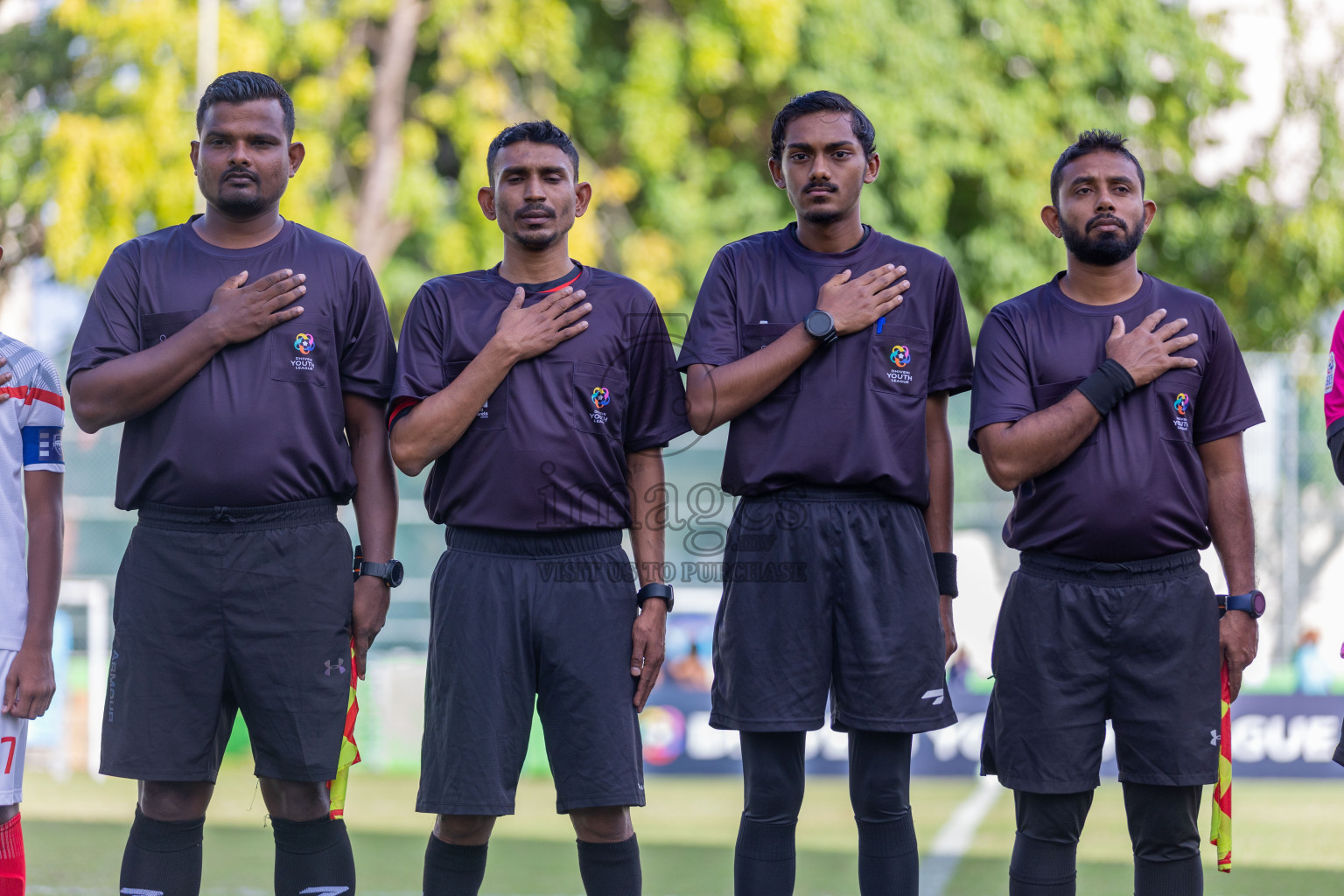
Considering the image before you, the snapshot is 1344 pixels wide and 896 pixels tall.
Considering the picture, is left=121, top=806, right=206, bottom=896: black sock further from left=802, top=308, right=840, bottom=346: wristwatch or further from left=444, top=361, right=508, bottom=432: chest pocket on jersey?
left=802, top=308, right=840, bottom=346: wristwatch

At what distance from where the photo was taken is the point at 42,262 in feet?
49.6

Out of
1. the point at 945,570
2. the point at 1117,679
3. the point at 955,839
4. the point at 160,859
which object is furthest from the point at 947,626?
the point at 955,839

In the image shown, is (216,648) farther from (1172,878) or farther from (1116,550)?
(1172,878)

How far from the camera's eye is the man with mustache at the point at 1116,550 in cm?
377

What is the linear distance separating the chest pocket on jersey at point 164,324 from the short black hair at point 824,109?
1785 millimetres

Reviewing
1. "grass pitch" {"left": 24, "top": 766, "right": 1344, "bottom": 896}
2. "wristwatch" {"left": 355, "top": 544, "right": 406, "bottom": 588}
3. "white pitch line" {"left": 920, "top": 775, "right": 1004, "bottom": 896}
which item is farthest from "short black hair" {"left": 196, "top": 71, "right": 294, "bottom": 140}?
"white pitch line" {"left": 920, "top": 775, "right": 1004, "bottom": 896}

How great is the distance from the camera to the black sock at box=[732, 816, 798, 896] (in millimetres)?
3703

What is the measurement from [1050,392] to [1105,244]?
46 cm

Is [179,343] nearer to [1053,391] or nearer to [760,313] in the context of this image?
[760,313]

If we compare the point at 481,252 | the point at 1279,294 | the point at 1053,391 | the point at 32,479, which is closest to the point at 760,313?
the point at 1053,391

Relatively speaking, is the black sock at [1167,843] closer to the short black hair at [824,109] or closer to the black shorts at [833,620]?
the black shorts at [833,620]

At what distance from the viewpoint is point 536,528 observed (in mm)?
3785

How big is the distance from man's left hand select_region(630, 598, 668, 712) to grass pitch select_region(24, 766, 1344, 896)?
2.60m

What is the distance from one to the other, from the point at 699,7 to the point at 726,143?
5.09ft
